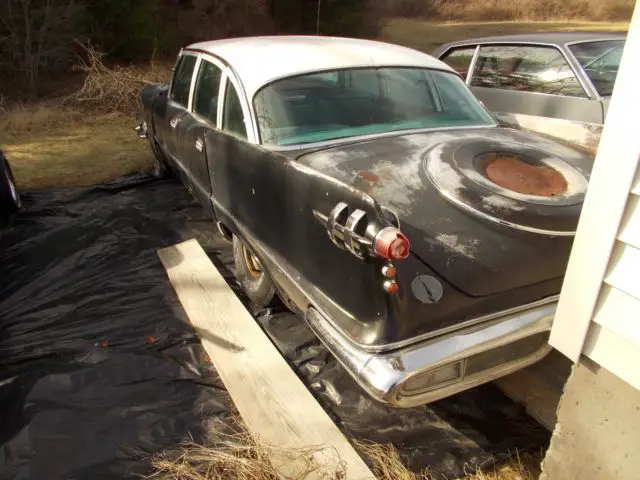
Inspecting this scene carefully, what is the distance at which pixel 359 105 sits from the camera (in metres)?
3.02

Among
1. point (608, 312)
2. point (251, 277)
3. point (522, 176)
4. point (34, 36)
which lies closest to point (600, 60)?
point (522, 176)

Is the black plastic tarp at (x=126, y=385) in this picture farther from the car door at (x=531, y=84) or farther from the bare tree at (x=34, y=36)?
the bare tree at (x=34, y=36)

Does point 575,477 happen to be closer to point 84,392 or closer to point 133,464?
point 133,464

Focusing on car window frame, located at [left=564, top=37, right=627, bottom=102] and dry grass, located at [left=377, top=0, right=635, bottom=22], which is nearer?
car window frame, located at [left=564, top=37, right=627, bottom=102]

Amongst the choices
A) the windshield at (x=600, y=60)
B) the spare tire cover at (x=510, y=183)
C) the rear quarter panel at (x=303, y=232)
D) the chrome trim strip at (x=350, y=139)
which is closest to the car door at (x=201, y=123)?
the rear quarter panel at (x=303, y=232)

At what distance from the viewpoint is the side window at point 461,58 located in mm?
5611

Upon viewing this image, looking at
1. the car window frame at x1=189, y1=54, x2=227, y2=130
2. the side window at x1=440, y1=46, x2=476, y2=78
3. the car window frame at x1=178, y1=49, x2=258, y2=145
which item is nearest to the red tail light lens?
the car window frame at x1=178, y1=49, x2=258, y2=145

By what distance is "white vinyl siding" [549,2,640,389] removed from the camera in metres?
1.31

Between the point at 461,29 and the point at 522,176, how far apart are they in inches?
1042

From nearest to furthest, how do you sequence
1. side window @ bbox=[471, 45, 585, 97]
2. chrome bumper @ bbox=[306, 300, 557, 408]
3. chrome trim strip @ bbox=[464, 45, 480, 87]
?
chrome bumper @ bbox=[306, 300, 557, 408] < side window @ bbox=[471, 45, 585, 97] < chrome trim strip @ bbox=[464, 45, 480, 87]

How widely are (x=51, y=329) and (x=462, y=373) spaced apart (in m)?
2.50

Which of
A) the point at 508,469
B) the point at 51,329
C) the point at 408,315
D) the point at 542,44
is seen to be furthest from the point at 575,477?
the point at 542,44

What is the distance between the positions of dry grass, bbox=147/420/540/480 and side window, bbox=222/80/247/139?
5.72ft

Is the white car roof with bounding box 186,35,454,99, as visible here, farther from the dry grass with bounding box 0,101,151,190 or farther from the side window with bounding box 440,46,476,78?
the dry grass with bounding box 0,101,151,190
